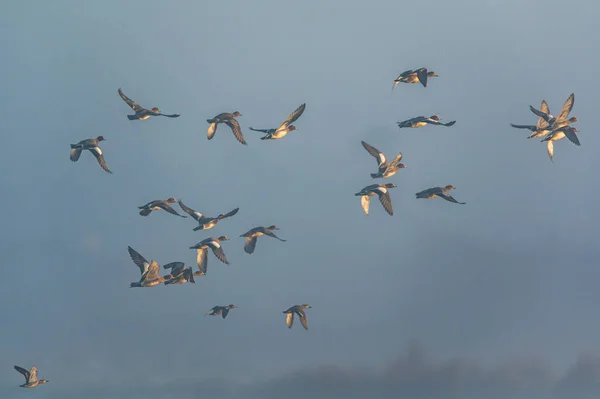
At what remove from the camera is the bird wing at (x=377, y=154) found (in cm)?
10288

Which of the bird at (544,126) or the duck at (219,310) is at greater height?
the bird at (544,126)

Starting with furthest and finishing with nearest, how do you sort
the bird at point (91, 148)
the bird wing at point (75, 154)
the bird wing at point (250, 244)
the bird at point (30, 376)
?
the bird at point (30, 376) → the bird at point (91, 148) → the bird wing at point (75, 154) → the bird wing at point (250, 244)

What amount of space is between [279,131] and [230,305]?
19878 mm

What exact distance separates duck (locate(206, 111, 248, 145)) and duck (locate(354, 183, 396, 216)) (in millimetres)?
13495

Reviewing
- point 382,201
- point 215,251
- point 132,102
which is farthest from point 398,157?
point 132,102

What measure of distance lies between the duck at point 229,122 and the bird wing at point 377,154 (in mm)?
12627

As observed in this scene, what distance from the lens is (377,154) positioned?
104 meters

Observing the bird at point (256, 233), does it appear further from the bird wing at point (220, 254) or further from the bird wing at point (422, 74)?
the bird wing at point (422, 74)

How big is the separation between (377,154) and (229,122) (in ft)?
51.0

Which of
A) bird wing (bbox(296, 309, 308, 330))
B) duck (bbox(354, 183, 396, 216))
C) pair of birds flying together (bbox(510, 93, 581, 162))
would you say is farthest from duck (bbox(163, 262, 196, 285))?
pair of birds flying together (bbox(510, 93, 581, 162))

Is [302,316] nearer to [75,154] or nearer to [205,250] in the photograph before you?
[205,250]

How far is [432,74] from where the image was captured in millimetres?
98375

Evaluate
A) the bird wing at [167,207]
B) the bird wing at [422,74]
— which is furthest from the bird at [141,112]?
the bird wing at [422,74]

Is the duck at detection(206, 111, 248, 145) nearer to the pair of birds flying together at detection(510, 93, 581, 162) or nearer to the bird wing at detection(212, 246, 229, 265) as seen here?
the bird wing at detection(212, 246, 229, 265)
